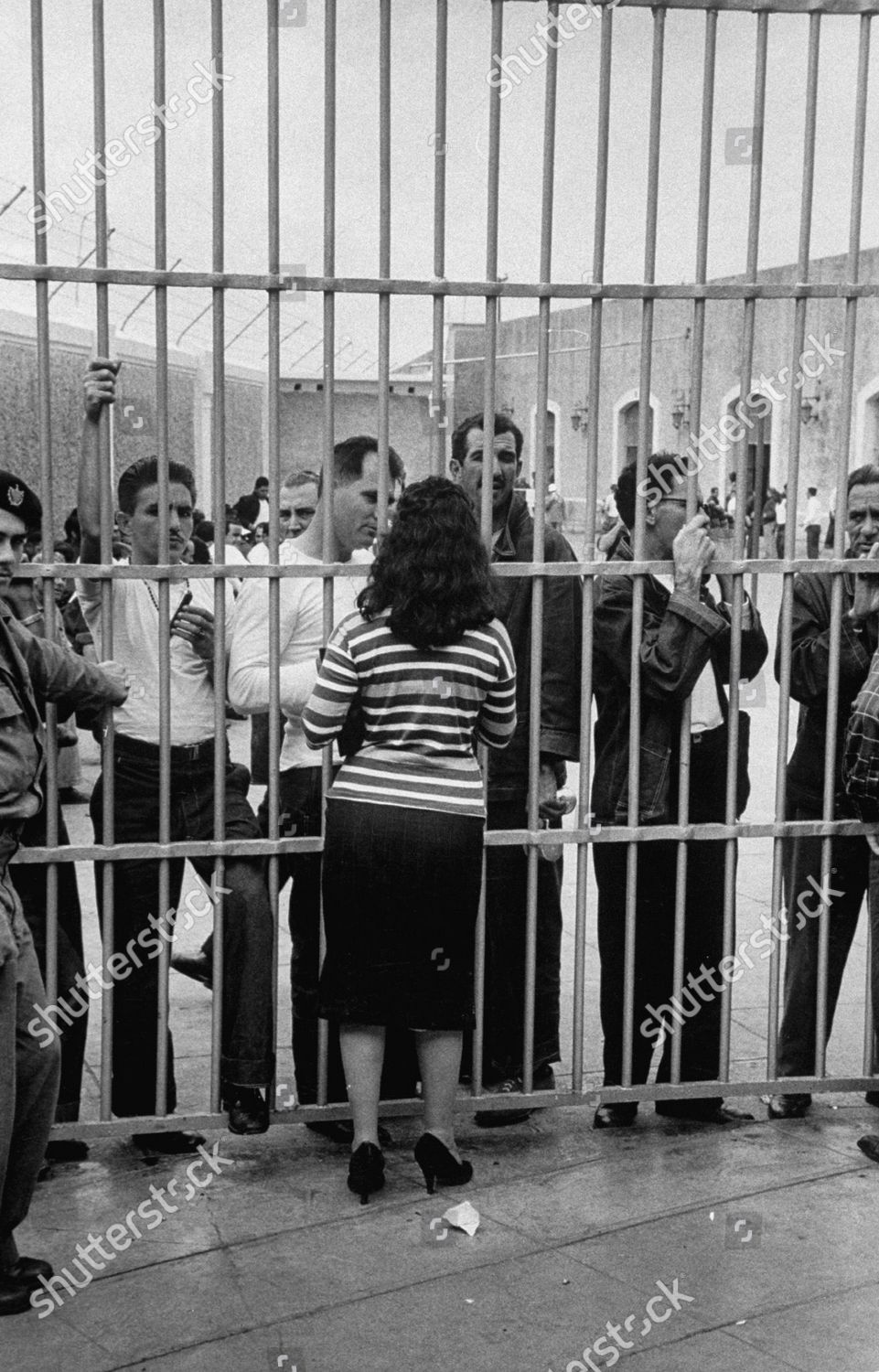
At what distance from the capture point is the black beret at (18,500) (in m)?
3.75

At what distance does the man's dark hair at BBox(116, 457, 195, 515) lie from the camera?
4348 mm

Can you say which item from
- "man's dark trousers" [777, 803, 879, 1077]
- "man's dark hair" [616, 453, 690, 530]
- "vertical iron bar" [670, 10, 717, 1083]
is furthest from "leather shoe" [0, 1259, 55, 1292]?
"man's dark hair" [616, 453, 690, 530]

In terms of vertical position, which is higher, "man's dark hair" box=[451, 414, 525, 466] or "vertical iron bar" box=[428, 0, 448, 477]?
"vertical iron bar" box=[428, 0, 448, 477]

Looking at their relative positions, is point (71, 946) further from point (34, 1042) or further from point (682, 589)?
point (682, 589)

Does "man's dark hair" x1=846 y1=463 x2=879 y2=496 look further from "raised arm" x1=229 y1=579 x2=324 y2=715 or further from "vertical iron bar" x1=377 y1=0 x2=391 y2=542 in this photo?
"raised arm" x1=229 y1=579 x2=324 y2=715

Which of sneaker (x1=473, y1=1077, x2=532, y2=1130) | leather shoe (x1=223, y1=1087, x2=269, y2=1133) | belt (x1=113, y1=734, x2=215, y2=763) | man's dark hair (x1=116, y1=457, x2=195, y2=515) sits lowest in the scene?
sneaker (x1=473, y1=1077, x2=532, y2=1130)

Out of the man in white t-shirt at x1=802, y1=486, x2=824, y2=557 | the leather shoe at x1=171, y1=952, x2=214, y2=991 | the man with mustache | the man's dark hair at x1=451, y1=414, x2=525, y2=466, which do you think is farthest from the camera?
the man in white t-shirt at x1=802, y1=486, x2=824, y2=557

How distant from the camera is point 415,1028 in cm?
408

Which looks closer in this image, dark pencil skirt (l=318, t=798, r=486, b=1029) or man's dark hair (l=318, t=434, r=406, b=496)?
dark pencil skirt (l=318, t=798, r=486, b=1029)

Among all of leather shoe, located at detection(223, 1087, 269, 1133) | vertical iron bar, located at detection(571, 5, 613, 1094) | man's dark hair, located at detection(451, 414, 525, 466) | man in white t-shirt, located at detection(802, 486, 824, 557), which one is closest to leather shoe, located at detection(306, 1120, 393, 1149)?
leather shoe, located at detection(223, 1087, 269, 1133)

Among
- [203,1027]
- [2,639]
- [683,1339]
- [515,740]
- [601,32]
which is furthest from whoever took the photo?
[203,1027]

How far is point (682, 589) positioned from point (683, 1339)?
1.94m

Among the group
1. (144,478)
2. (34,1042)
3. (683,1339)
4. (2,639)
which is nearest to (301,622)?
(144,478)

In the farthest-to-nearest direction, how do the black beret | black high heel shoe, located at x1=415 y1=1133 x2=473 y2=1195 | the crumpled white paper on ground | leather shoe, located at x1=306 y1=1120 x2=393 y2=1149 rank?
leather shoe, located at x1=306 y1=1120 x2=393 y2=1149, black high heel shoe, located at x1=415 y1=1133 x2=473 y2=1195, the crumpled white paper on ground, the black beret
